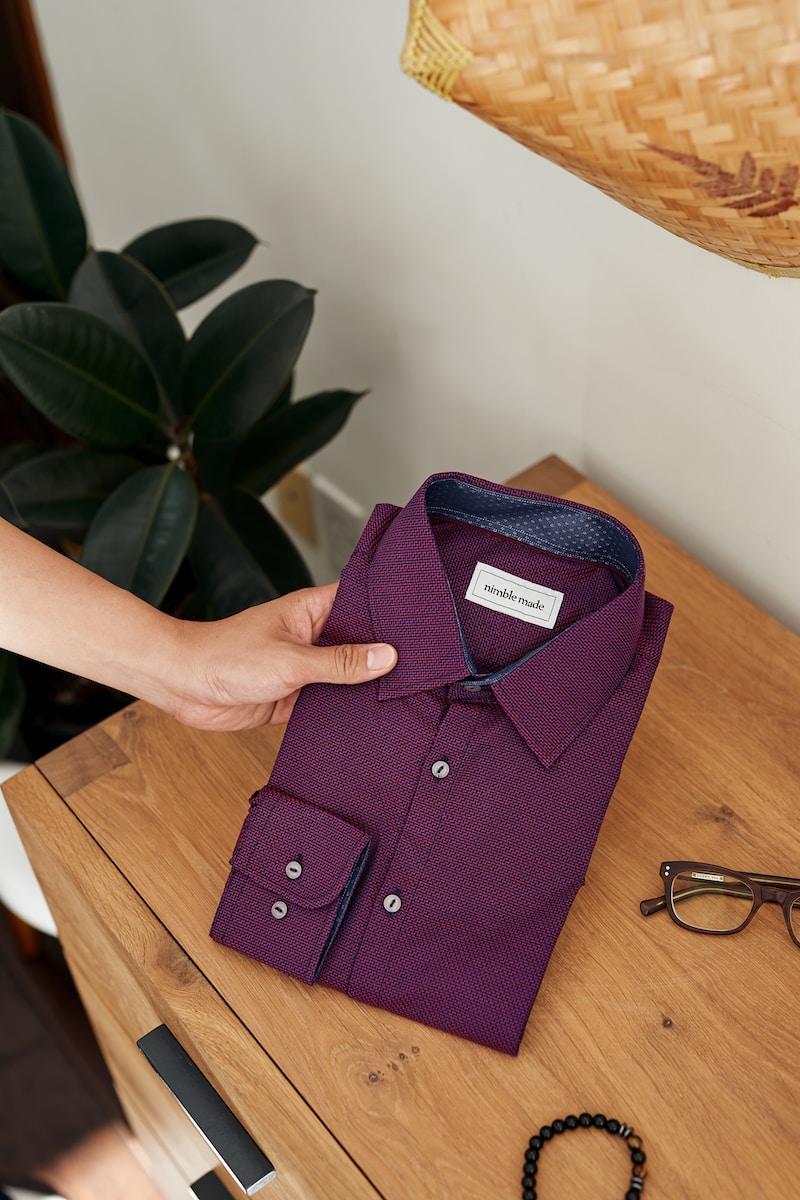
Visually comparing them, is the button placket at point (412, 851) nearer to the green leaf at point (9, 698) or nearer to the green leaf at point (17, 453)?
the green leaf at point (9, 698)

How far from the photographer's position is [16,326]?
99cm

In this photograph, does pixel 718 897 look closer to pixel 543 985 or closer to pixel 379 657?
pixel 543 985

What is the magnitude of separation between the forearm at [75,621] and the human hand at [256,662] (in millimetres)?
20

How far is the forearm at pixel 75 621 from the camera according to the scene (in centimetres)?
86

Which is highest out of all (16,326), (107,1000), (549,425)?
(16,326)

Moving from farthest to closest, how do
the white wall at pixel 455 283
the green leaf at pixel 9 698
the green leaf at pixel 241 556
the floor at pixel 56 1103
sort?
the floor at pixel 56 1103 → the green leaf at pixel 9 698 → the green leaf at pixel 241 556 → the white wall at pixel 455 283

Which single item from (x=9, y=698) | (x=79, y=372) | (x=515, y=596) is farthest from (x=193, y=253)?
(x=515, y=596)

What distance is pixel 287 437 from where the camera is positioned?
1258 mm

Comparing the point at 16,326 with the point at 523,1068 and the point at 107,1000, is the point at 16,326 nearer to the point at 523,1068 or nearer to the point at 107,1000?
the point at 107,1000

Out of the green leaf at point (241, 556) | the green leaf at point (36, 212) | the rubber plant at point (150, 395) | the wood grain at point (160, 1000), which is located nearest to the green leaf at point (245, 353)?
the rubber plant at point (150, 395)

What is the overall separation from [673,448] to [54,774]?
2.10 ft

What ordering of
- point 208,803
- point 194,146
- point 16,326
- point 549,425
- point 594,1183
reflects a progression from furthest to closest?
point 194,146 < point 549,425 < point 16,326 < point 208,803 < point 594,1183

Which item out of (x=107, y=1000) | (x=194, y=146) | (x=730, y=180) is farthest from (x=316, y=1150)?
(x=194, y=146)

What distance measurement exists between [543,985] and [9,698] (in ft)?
2.68
